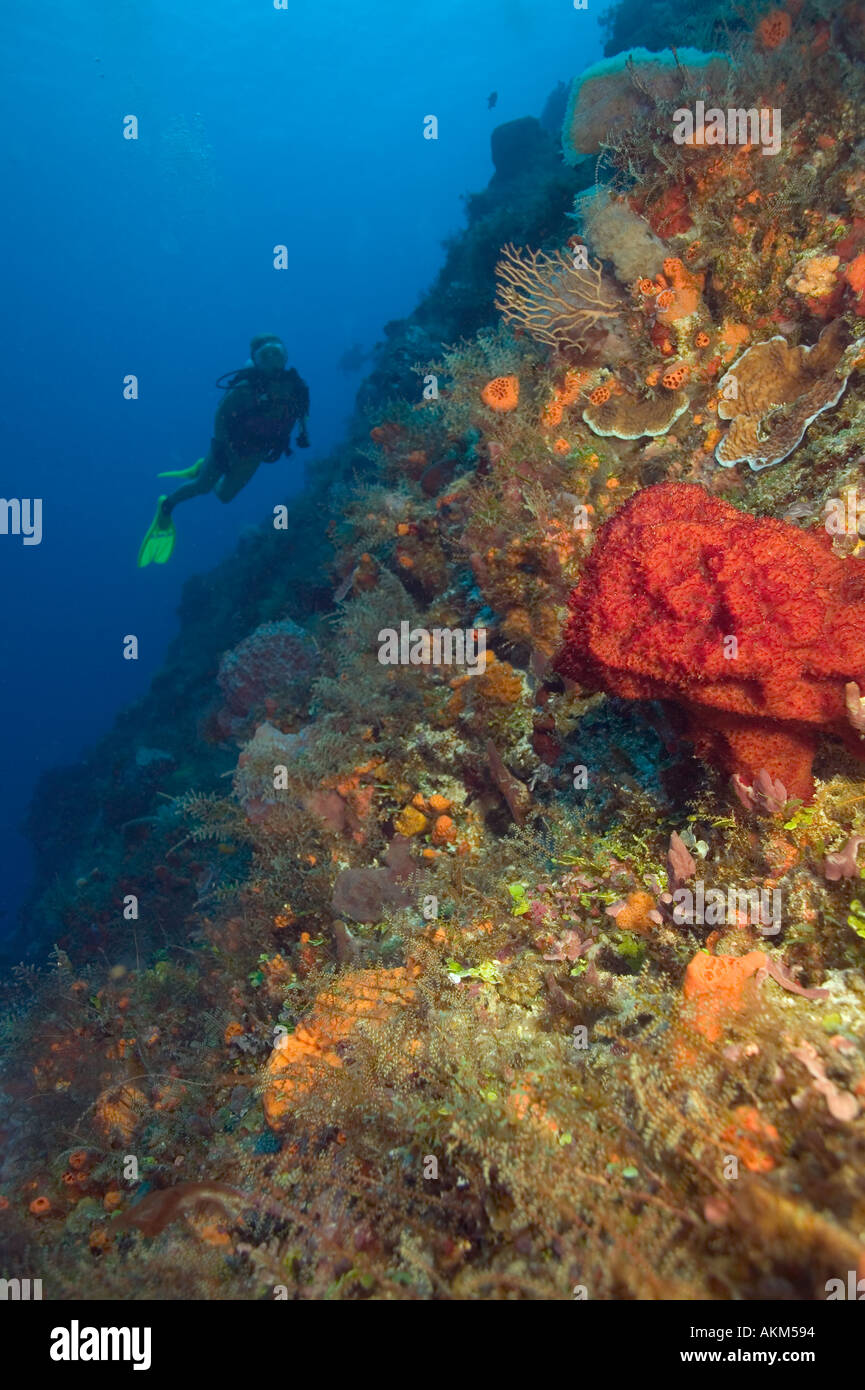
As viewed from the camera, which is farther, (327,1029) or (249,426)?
(249,426)

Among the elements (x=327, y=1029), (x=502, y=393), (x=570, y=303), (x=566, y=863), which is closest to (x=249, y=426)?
(x=502, y=393)

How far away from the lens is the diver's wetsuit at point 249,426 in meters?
12.7

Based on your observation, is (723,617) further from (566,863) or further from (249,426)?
(249,426)

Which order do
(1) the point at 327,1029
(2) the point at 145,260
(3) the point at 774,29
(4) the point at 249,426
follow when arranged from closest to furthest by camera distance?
(1) the point at 327,1029 → (3) the point at 774,29 → (4) the point at 249,426 → (2) the point at 145,260

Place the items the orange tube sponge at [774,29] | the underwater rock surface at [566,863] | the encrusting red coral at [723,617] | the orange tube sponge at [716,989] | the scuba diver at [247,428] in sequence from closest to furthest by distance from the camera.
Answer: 1. the underwater rock surface at [566,863]
2. the orange tube sponge at [716,989]
3. the encrusting red coral at [723,617]
4. the orange tube sponge at [774,29]
5. the scuba diver at [247,428]

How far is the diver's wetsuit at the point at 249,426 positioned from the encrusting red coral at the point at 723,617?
11.4 meters

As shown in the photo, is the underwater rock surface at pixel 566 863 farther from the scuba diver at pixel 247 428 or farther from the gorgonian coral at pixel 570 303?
the scuba diver at pixel 247 428

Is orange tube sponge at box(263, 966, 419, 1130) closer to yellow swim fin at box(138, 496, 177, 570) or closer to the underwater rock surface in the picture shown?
the underwater rock surface

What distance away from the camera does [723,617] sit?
265cm

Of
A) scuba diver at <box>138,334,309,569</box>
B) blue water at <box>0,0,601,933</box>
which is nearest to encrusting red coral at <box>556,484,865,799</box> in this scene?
scuba diver at <box>138,334,309,569</box>

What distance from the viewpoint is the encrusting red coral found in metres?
2.62

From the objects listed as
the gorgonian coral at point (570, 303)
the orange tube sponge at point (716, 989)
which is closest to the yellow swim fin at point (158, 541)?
the gorgonian coral at point (570, 303)

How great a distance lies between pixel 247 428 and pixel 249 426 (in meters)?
0.07
